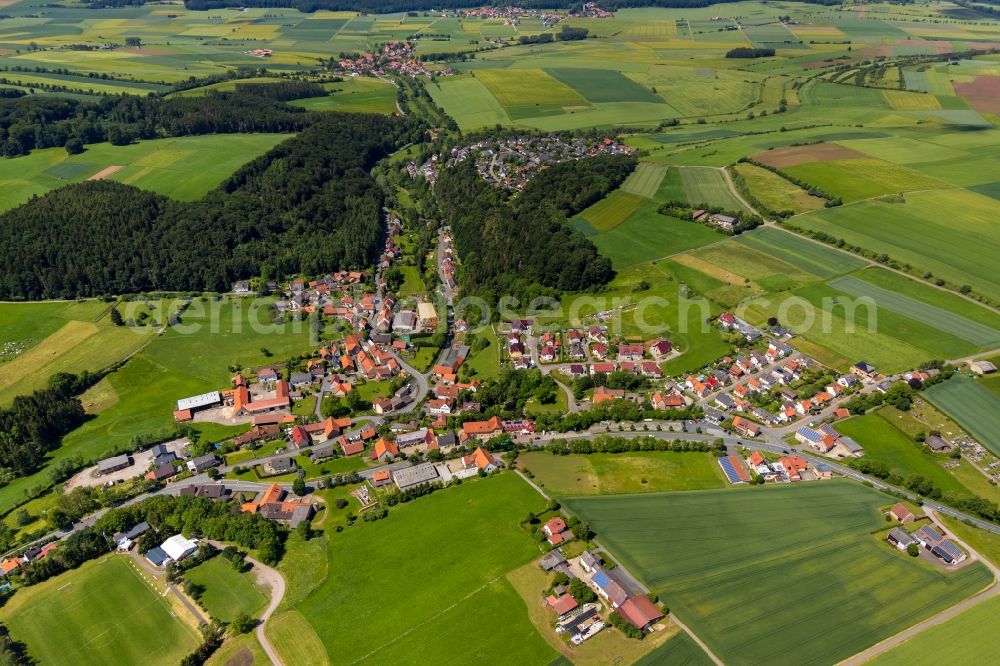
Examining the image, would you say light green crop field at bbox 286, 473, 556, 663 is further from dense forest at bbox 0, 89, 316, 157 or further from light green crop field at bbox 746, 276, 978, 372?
dense forest at bbox 0, 89, 316, 157

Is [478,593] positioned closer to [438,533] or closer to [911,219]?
[438,533]

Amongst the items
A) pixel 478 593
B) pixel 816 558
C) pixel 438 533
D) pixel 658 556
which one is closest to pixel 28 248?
pixel 438 533

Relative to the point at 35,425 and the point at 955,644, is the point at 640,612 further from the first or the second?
the point at 35,425

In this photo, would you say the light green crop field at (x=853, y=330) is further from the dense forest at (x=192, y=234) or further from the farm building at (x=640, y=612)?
the dense forest at (x=192, y=234)

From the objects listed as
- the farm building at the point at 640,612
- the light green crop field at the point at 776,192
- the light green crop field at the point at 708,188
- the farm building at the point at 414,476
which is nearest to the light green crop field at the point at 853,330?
the light green crop field at the point at 776,192

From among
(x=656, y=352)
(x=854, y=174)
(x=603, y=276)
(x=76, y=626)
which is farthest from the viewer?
(x=854, y=174)
